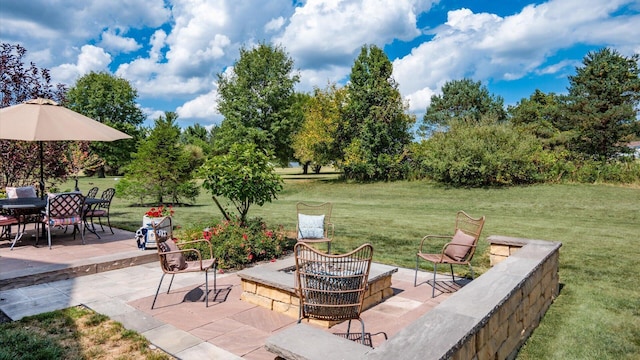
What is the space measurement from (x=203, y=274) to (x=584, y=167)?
1920cm

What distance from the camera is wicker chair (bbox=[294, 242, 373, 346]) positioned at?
9.84 feet

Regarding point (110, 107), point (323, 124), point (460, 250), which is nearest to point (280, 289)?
point (460, 250)

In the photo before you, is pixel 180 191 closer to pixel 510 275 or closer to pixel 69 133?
pixel 69 133

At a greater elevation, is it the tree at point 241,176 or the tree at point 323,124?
the tree at point 323,124

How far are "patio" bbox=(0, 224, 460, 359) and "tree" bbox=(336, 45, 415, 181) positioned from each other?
19.9 meters

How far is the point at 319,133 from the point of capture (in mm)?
26000

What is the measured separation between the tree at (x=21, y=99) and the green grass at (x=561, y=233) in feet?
7.53

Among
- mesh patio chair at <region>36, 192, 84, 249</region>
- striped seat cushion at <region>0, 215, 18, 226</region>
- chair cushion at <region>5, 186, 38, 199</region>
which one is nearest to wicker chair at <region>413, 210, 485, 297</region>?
mesh patio chair at <region>36, 192, 84, 249</region>

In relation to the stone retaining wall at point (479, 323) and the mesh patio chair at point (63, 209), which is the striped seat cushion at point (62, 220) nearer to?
the mesh patio chair at point (63, 209)

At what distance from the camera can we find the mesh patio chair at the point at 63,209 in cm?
630

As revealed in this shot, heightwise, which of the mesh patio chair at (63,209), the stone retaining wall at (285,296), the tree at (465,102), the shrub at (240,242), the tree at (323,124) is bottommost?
the stone retaining wall at (285,296)

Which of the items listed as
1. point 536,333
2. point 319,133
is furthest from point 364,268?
point 319,133

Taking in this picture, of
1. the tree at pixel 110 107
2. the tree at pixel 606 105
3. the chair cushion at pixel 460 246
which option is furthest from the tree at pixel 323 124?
the chair cushion at pixel 460 246

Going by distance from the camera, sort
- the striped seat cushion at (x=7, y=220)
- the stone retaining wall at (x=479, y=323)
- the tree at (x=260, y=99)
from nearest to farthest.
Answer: the stone retaining wall at (x=479, y=323) → the striped seat cushion at (x=7, y=220) → the tree at (x=260, y=99)
